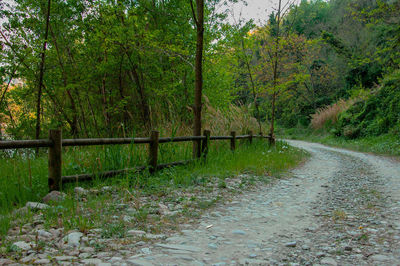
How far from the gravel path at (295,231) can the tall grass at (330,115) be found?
17460mm

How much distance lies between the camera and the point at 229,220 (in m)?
3.62

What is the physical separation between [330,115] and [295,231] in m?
21.5

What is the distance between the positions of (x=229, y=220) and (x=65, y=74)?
7.77 m

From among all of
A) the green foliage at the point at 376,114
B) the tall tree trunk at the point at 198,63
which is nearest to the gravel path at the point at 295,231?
the tall tree trunk at the point at 198,63

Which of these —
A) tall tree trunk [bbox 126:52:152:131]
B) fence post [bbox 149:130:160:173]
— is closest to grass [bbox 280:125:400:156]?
tall tree trunk [bbox 126:52:152:131]

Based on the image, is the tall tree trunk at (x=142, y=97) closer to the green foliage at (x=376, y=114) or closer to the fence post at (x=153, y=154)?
the fence post at (x=153, y=154)

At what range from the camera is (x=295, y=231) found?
3.28 meters

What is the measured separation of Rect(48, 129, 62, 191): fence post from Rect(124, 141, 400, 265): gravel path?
2.16 metres

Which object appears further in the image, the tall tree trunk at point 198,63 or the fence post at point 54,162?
the tall tree trunk at point 198,63

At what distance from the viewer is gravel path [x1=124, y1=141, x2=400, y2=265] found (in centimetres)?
251

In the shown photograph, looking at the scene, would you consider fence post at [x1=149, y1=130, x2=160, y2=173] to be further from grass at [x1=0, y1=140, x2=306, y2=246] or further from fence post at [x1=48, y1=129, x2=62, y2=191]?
fence post at [x1=48, y1=129, x2=62, y2=191]

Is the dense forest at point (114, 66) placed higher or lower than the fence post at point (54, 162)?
higher

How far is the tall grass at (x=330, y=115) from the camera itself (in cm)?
2141

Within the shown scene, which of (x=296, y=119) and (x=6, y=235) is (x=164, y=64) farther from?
(x=296, y=119)
